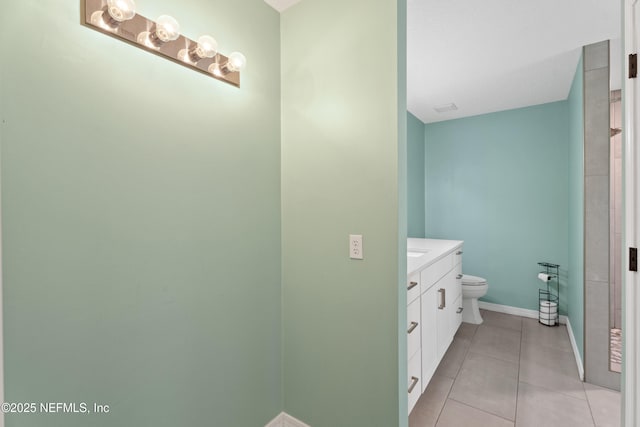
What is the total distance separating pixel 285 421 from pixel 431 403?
975mm

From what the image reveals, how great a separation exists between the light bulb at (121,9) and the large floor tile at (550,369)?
305 centimetres

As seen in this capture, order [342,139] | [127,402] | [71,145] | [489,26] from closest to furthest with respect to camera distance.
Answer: [71,145] < [127,402] < [342,139] < [489,26]

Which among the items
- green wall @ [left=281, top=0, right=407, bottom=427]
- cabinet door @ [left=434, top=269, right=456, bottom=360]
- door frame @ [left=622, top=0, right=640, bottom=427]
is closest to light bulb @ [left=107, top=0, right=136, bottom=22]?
green wall @ [left=281, top=0, right=407, bottom=427]

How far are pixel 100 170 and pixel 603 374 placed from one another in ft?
10.4

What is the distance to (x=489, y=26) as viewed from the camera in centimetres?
193

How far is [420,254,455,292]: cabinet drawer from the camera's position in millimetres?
1834

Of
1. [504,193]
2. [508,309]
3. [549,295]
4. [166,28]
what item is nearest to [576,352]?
[549,295]

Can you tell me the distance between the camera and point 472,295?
310 cm

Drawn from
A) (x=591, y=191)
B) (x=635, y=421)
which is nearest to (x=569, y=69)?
(x=591, y=191)

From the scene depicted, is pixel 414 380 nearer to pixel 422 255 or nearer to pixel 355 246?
pixel 422 255

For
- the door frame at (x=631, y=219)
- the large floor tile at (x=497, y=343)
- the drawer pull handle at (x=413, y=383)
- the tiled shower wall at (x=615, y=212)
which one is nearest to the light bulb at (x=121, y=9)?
the door frame at (x=631, y=219)

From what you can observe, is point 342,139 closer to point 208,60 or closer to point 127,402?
point 208,60

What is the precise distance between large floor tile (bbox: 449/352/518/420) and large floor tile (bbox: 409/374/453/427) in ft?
0.20

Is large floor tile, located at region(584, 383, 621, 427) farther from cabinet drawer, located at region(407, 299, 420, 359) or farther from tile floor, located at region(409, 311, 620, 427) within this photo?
cabinet drawer, located at region(407, 299, 420, 359)
